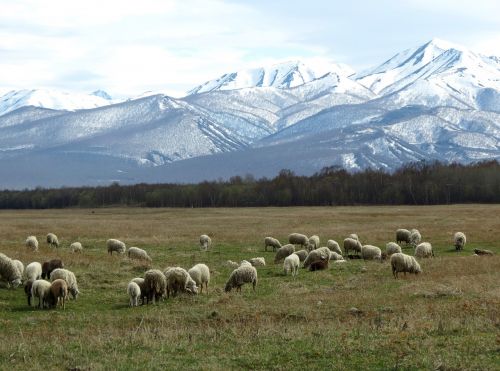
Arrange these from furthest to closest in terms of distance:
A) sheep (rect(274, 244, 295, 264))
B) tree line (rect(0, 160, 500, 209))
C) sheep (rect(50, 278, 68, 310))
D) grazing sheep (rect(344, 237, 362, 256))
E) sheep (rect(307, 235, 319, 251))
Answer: tree line (rect(0, 160, 500, 209)), sheep (rect(307, 235, 319, 251)), grazing sheep (rect(344, 237, 362, 256)), sheep (rect(274, 244, 295, 264)), sheep (rect(50, 278, 68, 310))

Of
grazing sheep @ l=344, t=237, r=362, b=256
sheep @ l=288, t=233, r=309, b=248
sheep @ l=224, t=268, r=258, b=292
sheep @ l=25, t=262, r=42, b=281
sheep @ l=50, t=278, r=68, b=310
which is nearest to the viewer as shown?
sheep @ l=50, t=278, r=68, b=310

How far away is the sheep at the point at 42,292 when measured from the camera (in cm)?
2252

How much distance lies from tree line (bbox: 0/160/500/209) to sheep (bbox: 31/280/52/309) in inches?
4521

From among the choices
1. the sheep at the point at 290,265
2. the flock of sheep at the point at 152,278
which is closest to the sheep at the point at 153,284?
the flock of sheep at the point at 152,278

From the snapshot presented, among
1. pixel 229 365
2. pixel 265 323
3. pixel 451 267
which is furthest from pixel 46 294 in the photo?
pixel 451 267

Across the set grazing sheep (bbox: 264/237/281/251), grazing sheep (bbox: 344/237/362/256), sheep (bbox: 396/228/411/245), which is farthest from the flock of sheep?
sheep (bbox: 396/228/411/245)

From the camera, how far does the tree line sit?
131375mm

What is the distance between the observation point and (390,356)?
13469 millimetres

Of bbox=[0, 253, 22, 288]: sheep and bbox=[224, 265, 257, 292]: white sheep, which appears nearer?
bbox=[0, 253, 22, 288]: sheep

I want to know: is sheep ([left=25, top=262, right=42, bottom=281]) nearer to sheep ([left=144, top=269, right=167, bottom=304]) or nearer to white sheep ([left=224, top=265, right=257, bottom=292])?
sheep ([left=144, top=269, right=167, bottom=304])

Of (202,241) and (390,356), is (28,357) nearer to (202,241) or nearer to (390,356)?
(390,356)

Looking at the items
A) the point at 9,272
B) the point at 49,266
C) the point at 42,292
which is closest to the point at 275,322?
the point at 42,292

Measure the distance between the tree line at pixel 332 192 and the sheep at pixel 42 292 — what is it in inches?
4521

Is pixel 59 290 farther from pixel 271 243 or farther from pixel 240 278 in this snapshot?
pixel 271 243
